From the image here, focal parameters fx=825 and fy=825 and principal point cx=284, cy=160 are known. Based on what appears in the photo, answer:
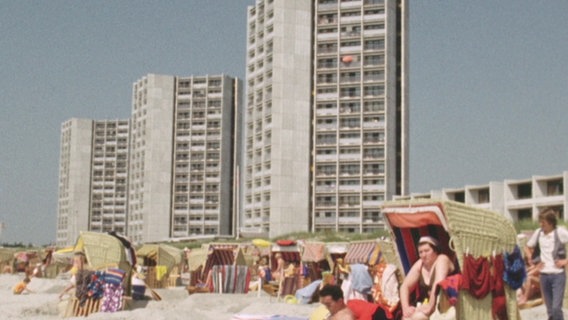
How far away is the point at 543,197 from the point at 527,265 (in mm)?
48044

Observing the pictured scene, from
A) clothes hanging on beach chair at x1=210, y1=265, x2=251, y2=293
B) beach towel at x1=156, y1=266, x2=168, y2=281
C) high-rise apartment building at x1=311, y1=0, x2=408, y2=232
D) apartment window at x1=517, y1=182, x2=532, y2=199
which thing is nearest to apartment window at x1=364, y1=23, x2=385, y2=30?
high-rise apartment building at x1=311, y1=0, x2=408, y2=232

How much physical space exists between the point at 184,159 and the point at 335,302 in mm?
110857

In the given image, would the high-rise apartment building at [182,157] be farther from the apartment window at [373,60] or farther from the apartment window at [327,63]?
the apartment window at [373,60]

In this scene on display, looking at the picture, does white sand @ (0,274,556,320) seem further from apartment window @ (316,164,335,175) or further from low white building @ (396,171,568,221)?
apartment window @ (316,164,335,175)

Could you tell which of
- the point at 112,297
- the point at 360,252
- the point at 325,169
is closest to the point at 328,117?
the point at 325,169

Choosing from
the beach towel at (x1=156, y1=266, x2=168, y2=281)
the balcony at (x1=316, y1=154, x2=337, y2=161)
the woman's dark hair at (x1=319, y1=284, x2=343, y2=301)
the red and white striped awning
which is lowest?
the beach towel at (x1=156, y1=266, x2=168, y2=281)

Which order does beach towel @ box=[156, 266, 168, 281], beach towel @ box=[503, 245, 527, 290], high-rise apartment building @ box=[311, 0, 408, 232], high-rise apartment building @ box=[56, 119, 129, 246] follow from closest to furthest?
beach towel @ box=[503, 245, 527, 290], beach towel @ box=[156, 266, 168, 281], high-rise apartment building @ box=[311, 0, 408, 232], high-rise apartment building @ box=[56, 119, 129, 246]

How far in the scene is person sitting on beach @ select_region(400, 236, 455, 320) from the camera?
918cm

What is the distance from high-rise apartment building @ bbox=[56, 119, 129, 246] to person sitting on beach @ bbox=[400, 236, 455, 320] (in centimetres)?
12687

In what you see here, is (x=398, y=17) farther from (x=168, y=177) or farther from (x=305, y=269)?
(x=305, y=269)

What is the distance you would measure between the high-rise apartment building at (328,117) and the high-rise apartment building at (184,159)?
97.5ft

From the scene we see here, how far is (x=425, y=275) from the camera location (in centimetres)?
940

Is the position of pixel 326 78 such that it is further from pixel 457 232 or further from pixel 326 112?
pixel 457 232

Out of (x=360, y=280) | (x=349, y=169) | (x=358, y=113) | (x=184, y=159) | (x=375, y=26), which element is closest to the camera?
(x=360, y=280)
